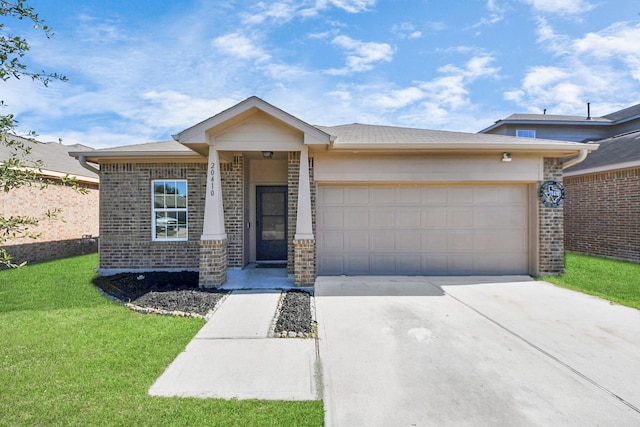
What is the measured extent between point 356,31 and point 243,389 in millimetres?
8655

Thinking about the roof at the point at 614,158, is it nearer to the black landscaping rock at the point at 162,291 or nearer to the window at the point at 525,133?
the window at the point at 525,133

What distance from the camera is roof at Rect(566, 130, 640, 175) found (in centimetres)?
975

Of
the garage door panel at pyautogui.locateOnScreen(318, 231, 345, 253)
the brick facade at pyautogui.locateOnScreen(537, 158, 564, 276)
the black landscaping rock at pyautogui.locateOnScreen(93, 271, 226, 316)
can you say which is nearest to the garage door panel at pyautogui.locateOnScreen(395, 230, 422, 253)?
the garage door panel at pyautogui.locateOnScreen(318, 231, 345, 253)

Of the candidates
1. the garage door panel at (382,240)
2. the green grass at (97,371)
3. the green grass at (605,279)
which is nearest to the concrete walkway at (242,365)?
the green grass at (97,371)

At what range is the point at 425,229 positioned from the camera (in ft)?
26.5

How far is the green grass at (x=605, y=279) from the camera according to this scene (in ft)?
20.9

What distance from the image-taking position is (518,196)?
26.6ft

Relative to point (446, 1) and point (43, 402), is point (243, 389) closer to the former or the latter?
point (43, 402)

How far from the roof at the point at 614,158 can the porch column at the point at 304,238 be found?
9846mm

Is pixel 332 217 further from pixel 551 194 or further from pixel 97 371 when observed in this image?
pixel 97 371

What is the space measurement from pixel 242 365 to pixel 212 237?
12.0 ft

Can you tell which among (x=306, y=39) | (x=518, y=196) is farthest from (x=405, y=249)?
(x=306, y=39)

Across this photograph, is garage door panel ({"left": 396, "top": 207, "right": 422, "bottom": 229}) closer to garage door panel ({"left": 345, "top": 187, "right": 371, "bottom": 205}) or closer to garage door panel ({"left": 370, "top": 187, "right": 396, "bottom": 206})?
garage door panel ({"left": 370, "top": 187, "right": 396, "bottom": 206})

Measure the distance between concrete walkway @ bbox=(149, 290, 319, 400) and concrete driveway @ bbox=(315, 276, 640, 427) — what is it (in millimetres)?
281
